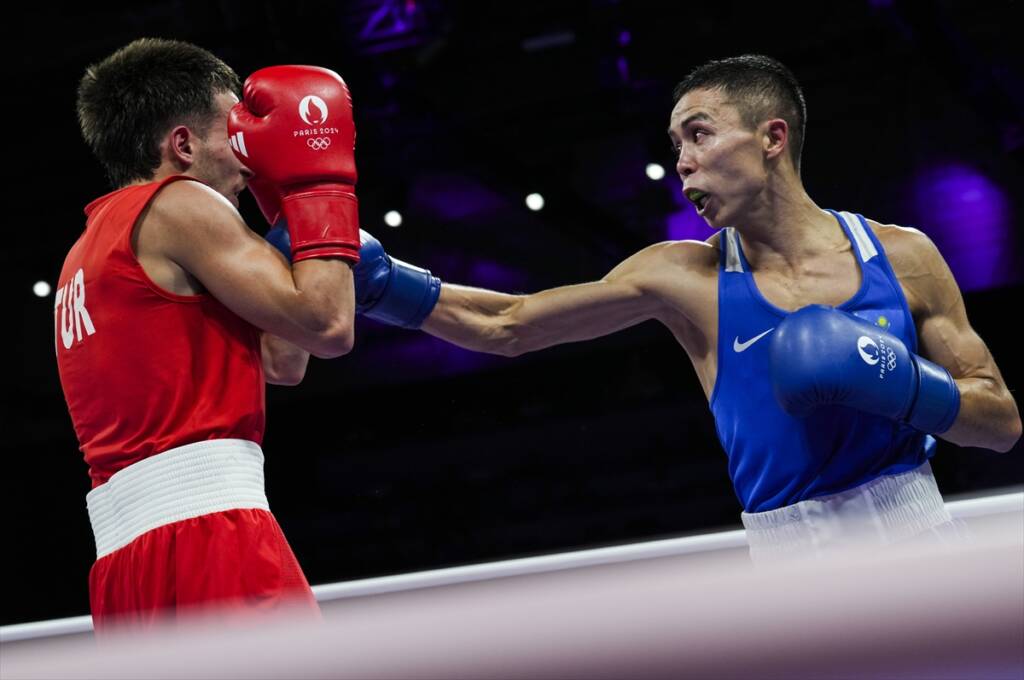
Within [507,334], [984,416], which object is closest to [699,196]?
[507,334]

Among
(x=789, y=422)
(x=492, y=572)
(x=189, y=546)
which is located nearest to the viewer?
(x=189, y=546)

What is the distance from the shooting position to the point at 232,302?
192 centimetres

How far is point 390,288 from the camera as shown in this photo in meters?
2.64

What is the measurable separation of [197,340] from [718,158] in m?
1.36

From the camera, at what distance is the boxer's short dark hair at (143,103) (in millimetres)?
2137

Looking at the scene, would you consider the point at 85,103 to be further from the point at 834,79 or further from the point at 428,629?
the point at 834,79

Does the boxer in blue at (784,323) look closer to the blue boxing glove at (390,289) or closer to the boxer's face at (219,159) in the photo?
the blue boxing glove at (390,289)

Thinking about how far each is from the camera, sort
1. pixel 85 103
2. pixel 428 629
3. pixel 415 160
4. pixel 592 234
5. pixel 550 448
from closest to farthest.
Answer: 1. pixel 428 629
2. pixel 85 103
3. pixel 415 160
4. pixel 592 234
5. pixel 550 448

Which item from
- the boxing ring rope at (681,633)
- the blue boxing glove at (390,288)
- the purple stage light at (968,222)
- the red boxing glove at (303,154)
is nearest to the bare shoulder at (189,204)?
the red boxing glove at (303,154)

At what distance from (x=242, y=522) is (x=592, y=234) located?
624 centimetres

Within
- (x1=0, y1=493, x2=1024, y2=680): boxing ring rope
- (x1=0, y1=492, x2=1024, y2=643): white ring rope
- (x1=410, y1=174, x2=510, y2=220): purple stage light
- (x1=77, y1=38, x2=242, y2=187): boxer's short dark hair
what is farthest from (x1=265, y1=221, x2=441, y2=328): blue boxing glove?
(x1=410, y1=174, x2=510, y2=220): purple stage light

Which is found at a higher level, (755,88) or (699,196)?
(755,88)

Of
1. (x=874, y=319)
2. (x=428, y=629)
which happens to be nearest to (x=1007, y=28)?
(x=874, y=319)

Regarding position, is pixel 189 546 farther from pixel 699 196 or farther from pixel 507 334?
pixel 699 196
